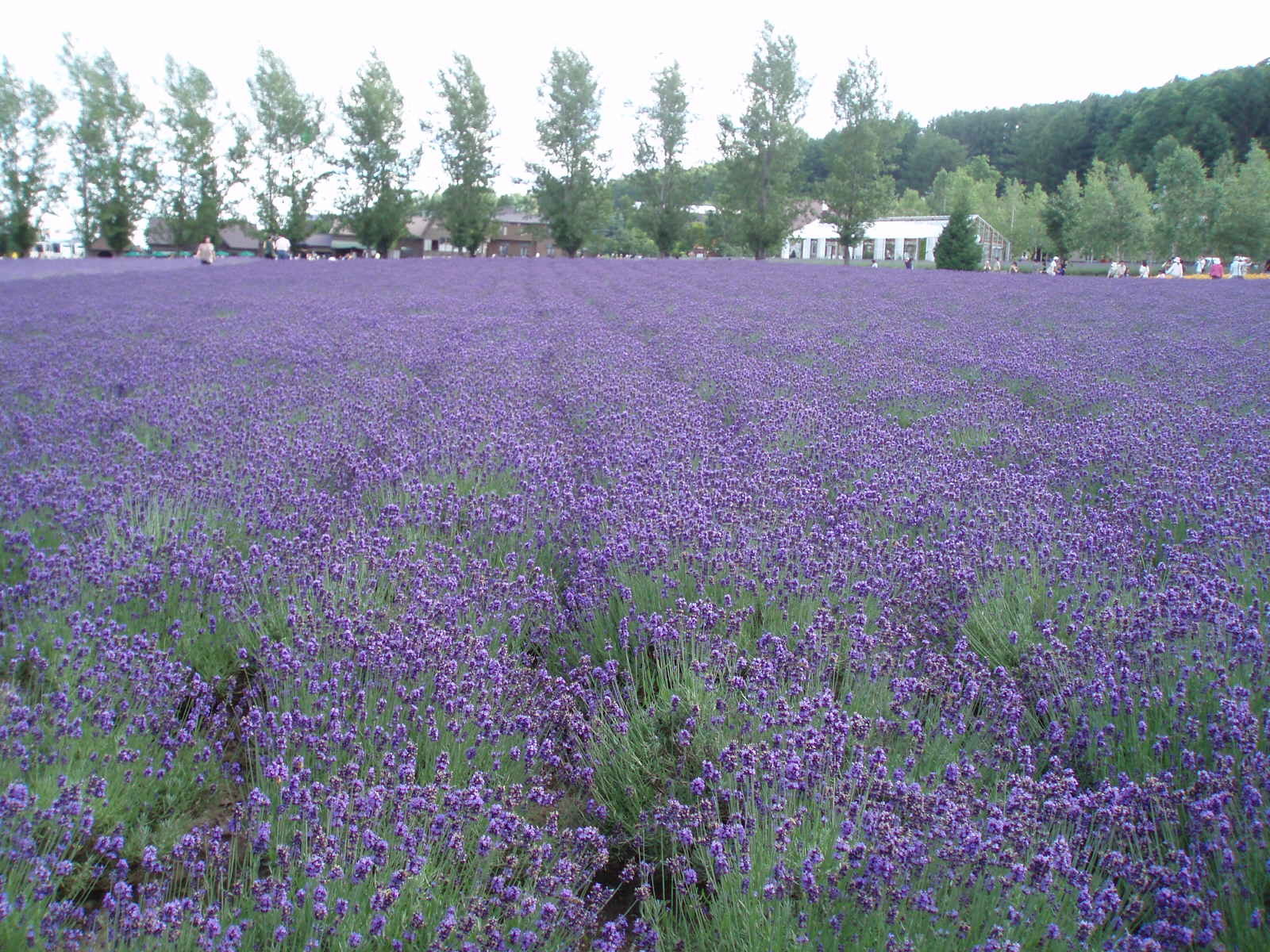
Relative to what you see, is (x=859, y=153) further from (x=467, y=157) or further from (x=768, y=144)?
(x=467, y=157)

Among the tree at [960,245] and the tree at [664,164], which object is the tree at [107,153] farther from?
the tree at [960,245]

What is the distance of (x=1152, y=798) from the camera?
5.51 feet

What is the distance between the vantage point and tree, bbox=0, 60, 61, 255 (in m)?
44.8

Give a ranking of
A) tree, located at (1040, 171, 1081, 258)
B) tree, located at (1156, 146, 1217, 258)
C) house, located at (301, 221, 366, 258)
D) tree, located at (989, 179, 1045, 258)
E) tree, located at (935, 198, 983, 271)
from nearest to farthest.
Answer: tree, located at (935, 198, 983, 271) → tree, located at (1156, 146, 1217, 258) → tree, located at (1040, 171, 1081, 258) → tree, located at (989, 179, 1045, 258) → house, located at (301, 221, 366, 258)

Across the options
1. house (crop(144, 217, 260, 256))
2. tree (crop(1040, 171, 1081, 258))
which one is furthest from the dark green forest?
house (crop(144, 217, 260, 256))

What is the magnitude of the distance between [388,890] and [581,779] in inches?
29.7

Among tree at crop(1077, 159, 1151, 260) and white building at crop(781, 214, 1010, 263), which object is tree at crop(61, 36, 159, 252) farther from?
tree at crop(1077, 159, 1151, 260)

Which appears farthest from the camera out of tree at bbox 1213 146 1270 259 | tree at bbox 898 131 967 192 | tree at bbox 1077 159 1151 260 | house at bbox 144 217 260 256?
tree at bbox 898 131 967 192

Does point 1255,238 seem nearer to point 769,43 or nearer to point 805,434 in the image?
point 769,43

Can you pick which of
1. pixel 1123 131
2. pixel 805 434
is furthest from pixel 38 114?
pixel 1123 131

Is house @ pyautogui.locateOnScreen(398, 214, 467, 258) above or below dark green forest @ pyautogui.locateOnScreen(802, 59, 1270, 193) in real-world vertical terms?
below

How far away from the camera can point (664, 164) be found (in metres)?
44.2

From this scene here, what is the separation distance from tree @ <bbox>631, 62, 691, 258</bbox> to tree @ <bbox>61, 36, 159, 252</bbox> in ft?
89.1

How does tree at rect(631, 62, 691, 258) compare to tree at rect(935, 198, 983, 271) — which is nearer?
tree at rect(935, 198, 983, 271)
